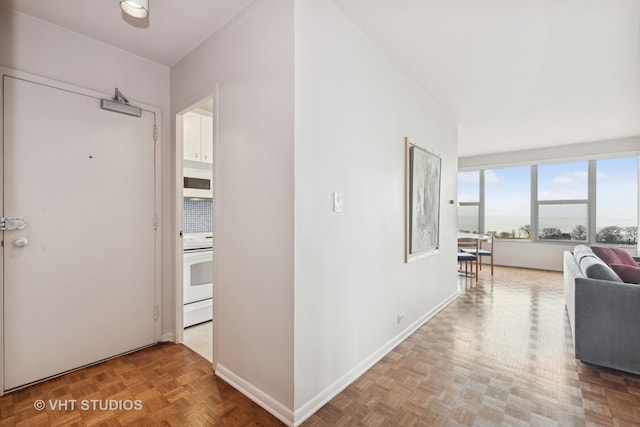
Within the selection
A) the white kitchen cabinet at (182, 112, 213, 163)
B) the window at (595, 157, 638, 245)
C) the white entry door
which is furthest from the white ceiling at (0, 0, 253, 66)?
the window at (595, 157, 638, 245)

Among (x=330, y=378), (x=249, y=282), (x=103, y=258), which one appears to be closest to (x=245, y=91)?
(x=249, y=282)

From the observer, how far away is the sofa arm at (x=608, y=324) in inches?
88.0

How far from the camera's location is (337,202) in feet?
6.57

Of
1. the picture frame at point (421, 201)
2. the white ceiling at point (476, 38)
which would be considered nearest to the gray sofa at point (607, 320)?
the picture frame at point (421, 201)

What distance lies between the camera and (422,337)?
2.90 meters

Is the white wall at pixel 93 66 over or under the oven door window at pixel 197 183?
over

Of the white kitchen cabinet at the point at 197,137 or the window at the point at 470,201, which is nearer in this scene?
the white kitchen cabinet at the point at 197,137

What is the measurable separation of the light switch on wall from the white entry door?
1754 millimetres

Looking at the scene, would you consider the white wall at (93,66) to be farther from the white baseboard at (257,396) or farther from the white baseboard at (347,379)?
the white baseboard at (347,379)

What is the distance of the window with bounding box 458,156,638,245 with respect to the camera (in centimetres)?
560

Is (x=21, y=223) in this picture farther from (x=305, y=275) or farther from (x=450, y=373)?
(x=450, y=373)

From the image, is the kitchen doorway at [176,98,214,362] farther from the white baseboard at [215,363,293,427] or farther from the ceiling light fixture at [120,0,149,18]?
the ceiling light fixture at [120,0,149,18]

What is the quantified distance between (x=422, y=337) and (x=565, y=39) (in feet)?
9.13

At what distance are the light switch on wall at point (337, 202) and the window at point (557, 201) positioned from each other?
629 centimetres
